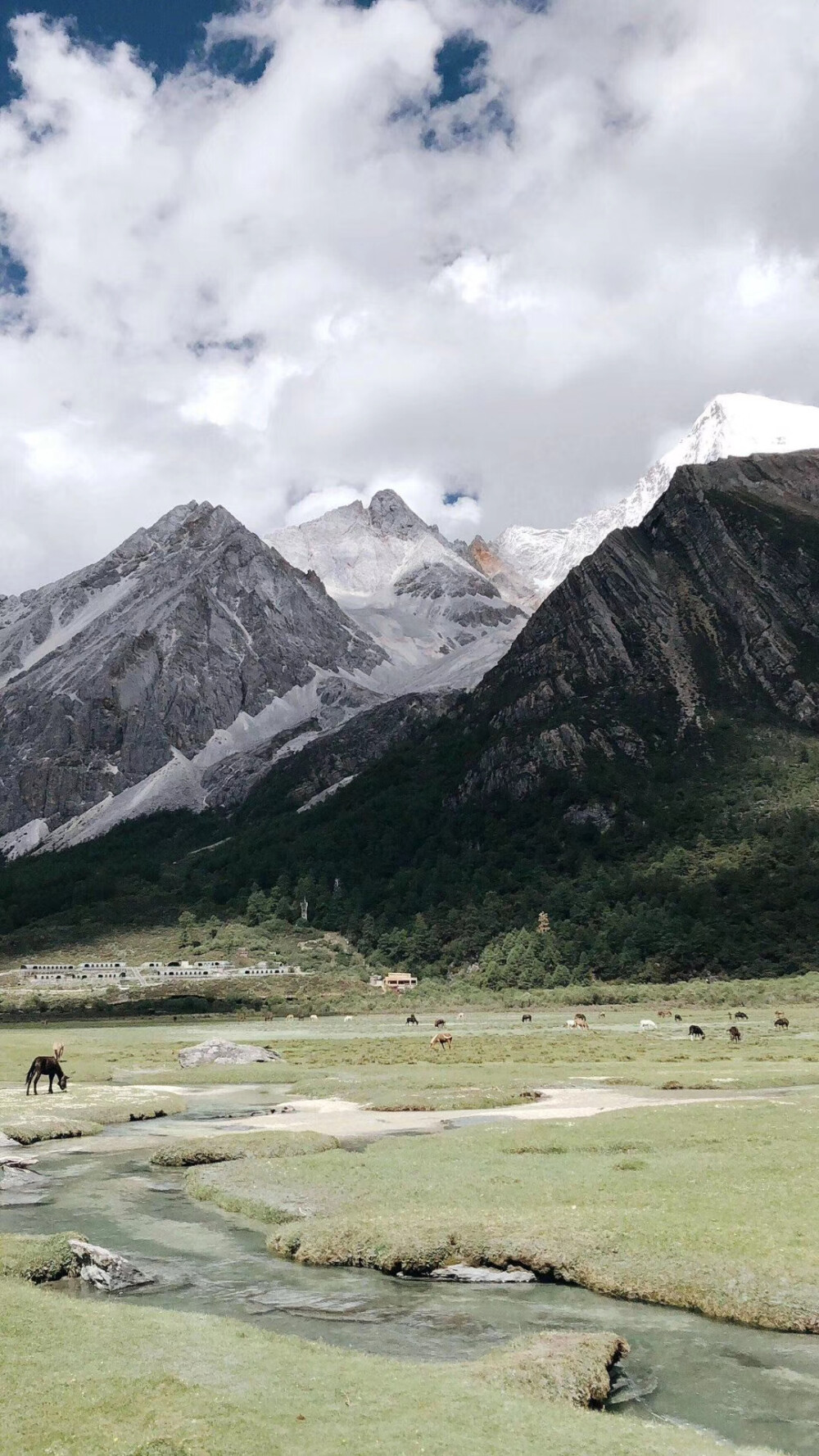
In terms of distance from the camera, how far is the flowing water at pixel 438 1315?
56.2 ft

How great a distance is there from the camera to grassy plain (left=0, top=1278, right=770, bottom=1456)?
47.0ft

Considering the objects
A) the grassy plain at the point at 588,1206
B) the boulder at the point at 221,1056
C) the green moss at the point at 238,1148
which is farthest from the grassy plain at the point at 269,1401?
the boulder at the point at 221,1056

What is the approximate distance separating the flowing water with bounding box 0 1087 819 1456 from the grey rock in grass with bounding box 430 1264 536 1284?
30 centimetres

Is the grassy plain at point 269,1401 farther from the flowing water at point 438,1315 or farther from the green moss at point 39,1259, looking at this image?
the green moss at point 39,1259

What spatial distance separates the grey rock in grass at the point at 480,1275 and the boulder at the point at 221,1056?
2057 inches

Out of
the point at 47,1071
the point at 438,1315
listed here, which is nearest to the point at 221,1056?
the point at 47,1071

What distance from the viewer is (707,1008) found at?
126 metres

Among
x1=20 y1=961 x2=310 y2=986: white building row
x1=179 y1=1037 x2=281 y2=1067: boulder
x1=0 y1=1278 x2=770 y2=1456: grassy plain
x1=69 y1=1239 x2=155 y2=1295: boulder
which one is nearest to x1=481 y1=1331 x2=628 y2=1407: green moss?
x1=0 y1=1278 x2=770 y2=1456: grassy plain

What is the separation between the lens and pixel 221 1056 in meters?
76.1

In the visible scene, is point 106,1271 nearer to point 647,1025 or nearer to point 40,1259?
point 40,1259

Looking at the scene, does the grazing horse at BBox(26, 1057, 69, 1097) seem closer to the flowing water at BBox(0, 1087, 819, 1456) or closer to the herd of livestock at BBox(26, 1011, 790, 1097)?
the herd of livestock at BBox(26, 1011, 790, 1097)

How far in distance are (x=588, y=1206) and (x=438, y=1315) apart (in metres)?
7.32

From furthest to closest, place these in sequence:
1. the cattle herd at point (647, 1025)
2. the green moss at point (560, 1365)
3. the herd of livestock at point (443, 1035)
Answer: the cattle herd at point (647, 1025) < the herd of livestock at point (443, 1035) < the green moss at point (560, 1365)

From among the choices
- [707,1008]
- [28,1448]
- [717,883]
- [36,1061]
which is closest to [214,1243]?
[28,1448]
